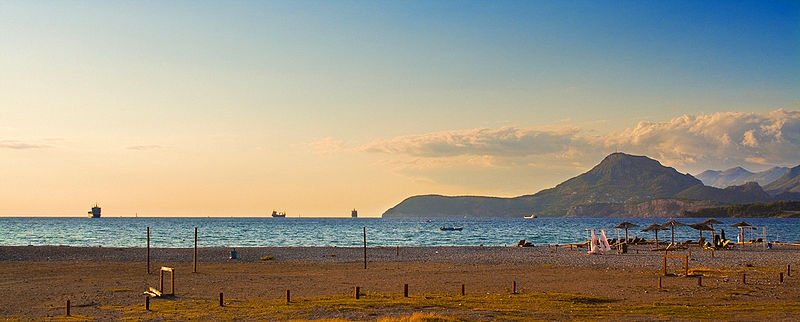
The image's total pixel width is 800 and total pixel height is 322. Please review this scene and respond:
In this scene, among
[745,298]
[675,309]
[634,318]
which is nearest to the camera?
[634,318]

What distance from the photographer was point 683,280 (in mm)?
35906

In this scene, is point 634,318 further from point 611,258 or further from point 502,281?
point 611,258

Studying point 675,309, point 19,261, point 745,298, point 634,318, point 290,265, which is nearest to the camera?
point 634,318

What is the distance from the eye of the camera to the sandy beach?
24.8 metres

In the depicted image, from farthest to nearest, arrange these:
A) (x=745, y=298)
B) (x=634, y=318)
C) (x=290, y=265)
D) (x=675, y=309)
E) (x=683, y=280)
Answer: (x=290, y=265)
(x=683, y=280)
(x=745, y=298)
(x=675, y=309)
(x=634, y=318)

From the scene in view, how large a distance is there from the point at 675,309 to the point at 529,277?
576 inches

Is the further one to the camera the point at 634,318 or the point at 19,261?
the point at 19,261

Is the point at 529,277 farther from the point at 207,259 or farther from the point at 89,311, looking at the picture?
the point at 207,259

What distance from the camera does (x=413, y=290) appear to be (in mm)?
32938

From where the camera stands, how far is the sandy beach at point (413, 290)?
81.3 ft

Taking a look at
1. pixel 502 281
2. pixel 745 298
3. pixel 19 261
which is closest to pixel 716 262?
pixel 502 281

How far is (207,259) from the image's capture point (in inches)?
2298

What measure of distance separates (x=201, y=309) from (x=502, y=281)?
50.7 ft

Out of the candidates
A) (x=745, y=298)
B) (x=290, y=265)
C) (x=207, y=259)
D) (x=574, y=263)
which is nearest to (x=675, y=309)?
(x=745, y=298)
